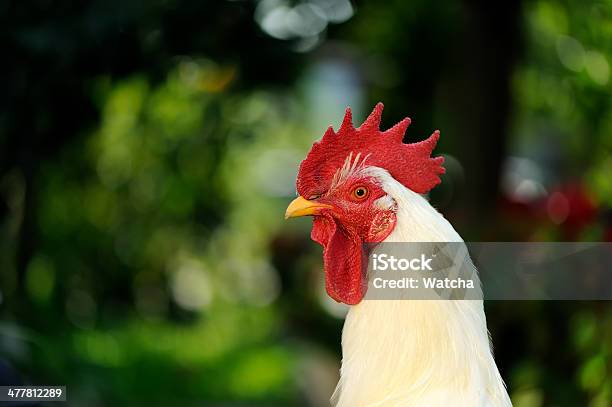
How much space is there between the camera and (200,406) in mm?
4762

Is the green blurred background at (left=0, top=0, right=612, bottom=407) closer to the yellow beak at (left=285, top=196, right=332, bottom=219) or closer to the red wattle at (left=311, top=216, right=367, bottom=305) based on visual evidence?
the red wattle at (left=311, top=216, right=367, bottom=305)

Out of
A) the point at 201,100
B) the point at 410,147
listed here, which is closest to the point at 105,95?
the point at 201,100

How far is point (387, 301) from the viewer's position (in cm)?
168

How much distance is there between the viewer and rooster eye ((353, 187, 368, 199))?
1688mm

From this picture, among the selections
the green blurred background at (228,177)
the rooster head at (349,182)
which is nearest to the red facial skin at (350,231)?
the rooster head at (349,182)

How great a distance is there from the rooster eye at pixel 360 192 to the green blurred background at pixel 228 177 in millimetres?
1440

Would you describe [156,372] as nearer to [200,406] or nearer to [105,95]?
[200,406]

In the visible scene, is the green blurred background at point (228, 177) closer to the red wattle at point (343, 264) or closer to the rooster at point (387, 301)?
the rooster at point (387, 301)

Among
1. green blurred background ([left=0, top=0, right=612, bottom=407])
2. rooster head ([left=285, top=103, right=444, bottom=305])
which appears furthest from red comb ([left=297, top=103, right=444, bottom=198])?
green blurred background ([left=0, top=0, right=612, bottom=407])

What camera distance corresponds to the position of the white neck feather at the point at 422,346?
1642 mm

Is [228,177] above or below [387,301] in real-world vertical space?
above

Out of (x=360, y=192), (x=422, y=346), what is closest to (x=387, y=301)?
(x=422, y=346)

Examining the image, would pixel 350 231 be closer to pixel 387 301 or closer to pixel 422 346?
pixel 387 301

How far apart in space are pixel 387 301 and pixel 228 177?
454cm
